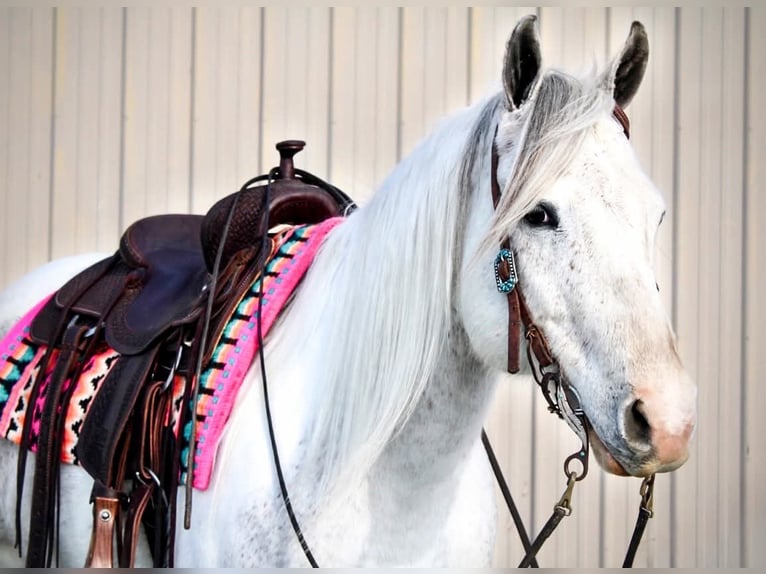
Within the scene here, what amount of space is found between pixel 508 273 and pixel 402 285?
0.72 ft

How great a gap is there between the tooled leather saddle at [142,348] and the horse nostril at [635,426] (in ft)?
2.79

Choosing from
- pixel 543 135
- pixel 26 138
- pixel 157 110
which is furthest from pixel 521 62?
pixel 26 138

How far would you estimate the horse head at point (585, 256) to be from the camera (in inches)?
45.9

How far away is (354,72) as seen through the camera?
3.38 m

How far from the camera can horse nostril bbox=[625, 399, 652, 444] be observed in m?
1.16

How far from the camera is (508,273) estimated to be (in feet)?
4.24

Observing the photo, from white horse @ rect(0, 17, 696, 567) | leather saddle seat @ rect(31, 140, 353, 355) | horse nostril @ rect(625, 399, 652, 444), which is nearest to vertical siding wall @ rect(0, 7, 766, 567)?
leather saddle seat @ rect(31, 140, 353, 355)

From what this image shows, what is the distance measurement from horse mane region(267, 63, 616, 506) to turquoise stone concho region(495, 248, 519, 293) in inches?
1.4

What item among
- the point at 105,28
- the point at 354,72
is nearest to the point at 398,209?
the point at 354,72

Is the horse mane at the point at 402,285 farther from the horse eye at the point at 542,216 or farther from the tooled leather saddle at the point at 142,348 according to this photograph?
the tooled leather saddle at the point at 142,348

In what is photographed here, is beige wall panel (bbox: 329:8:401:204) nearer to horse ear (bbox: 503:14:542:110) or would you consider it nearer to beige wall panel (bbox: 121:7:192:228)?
beige wall panel (bbox: 121:7:192:228)

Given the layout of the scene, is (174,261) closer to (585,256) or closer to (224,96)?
(585,256)

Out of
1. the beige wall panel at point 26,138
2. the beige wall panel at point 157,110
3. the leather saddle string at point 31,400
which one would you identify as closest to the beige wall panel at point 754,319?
the beige wall panel at point 157,110

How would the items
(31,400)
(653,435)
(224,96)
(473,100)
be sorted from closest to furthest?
(653,435)
(31,400)
(473,100)
(224,96)
